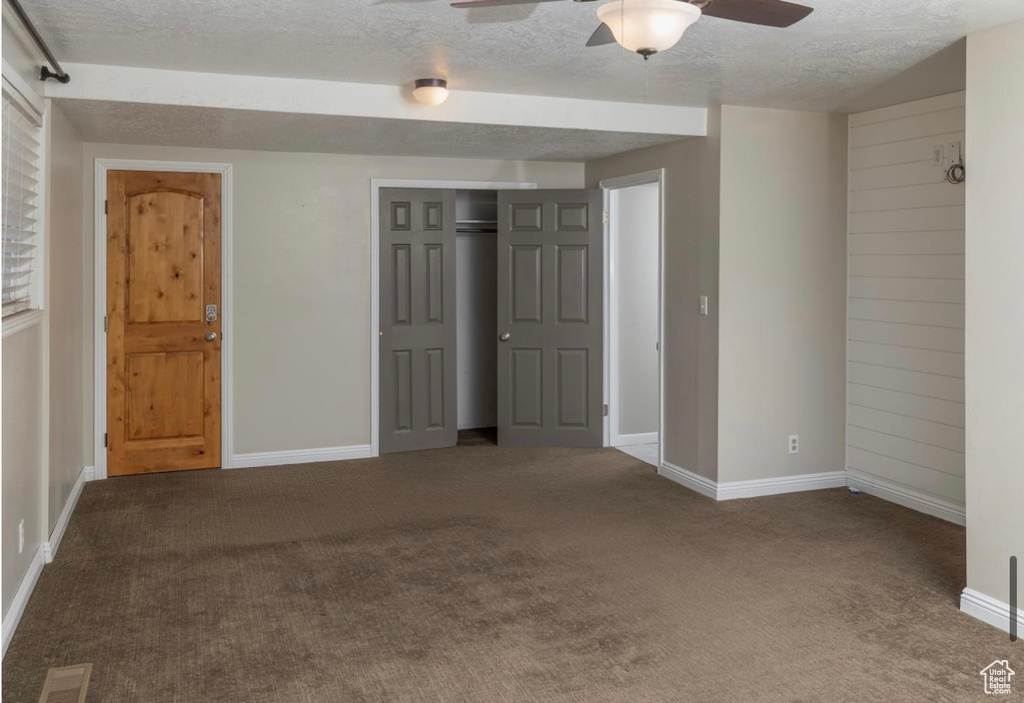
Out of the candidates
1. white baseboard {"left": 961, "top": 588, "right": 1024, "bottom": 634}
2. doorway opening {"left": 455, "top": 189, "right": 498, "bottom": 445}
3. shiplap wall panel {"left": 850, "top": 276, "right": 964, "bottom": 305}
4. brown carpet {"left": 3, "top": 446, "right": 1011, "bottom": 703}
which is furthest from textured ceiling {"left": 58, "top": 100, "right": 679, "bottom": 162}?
white baseboard {"left": 961, "top": 588, "right": 1024, "bottom": 634}

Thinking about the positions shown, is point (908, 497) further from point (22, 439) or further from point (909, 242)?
point (22, 439)

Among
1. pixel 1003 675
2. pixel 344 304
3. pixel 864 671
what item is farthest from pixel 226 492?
pixel 1003 675

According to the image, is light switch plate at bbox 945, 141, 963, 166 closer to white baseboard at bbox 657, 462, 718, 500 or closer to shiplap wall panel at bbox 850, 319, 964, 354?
shiplap wall panel at bbox 850, 319, 964, 354

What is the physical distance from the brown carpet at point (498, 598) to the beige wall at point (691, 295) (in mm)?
361

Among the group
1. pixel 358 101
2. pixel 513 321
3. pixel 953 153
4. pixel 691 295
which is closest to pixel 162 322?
pixel 358 101

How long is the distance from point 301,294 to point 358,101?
1.92 meters

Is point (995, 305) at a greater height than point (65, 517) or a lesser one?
greater

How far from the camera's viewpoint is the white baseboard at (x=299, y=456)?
6023mm

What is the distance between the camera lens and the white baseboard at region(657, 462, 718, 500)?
17.2 ft

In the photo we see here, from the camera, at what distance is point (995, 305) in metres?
3.32

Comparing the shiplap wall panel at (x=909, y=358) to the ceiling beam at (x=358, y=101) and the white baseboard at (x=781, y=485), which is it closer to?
the white baseboard at (x=781, y=485)

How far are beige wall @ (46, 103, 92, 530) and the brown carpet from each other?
327 mm

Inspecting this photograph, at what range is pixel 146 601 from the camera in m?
3.60

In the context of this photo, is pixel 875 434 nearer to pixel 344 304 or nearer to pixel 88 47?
pixel 344 304
